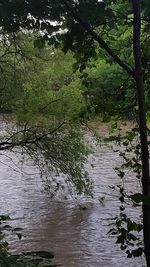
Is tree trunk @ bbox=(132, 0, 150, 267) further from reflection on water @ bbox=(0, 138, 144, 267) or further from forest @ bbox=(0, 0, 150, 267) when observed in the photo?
reflection on water @ bbox=(0, 138, 144, 267)

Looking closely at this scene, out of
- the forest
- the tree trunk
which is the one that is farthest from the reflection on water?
the tree trunk

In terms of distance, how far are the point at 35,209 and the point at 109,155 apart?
7381 mm

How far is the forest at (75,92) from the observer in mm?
2617

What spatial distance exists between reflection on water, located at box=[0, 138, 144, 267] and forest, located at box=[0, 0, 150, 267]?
37 centimetres

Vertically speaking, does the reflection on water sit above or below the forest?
below

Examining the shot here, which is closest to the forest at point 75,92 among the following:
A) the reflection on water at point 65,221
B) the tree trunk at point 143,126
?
the tree trunk at point 143,126

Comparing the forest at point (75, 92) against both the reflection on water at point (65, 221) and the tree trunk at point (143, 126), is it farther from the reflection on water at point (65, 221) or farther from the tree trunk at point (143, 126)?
the reflection on water at point (65, 221)

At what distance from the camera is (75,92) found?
9.99m

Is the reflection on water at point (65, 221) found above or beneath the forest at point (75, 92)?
beneath

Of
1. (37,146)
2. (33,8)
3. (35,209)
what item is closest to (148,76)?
(33,8)

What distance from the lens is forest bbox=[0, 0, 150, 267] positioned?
262cm

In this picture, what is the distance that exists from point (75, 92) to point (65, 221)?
3487 mm

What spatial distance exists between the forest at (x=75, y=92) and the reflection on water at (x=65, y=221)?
37cm

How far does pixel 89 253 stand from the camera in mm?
9344
